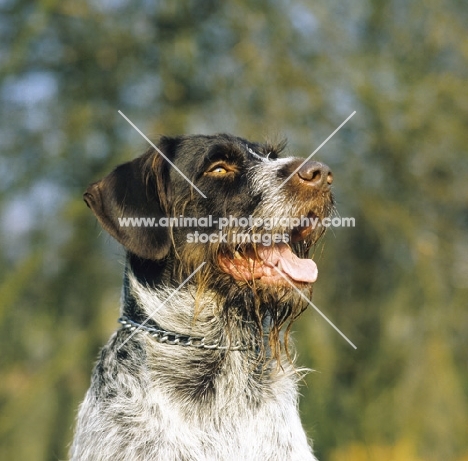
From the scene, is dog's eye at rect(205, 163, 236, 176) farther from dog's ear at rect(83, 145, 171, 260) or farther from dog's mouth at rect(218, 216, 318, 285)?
dog's mouth at rect(218, 216, 318, 285)

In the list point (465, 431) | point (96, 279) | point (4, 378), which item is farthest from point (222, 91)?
point (465, 431)

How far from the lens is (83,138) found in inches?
244

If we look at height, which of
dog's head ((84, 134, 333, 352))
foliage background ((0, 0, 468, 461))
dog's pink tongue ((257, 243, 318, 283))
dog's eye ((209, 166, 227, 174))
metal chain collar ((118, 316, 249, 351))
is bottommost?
metal chain collar ((118, 316, 249, 351))

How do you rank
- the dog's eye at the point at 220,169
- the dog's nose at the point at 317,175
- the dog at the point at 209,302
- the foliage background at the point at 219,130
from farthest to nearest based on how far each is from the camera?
the foliage background at the point at 219,130 → the dog's eye at the point at 220,169 → the dog's nose at the point at 317,175 → the dog at the point at 209,302

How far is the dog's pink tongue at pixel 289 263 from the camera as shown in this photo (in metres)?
2.98

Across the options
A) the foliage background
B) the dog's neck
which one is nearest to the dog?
the dog's neck

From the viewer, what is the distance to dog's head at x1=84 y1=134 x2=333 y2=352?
2990 mm

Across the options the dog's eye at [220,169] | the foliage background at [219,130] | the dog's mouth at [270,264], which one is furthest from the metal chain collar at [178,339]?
the foliage background at [219,130]

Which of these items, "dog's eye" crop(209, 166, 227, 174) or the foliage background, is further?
the foliage background

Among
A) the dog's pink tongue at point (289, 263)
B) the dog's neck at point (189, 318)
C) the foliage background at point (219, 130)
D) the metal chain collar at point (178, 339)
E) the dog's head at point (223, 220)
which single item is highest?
the foliage background at point (219, 130)

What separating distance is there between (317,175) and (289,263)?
39cm

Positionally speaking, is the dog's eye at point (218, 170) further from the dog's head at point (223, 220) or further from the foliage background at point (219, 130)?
the foliage background at point (219, 130)

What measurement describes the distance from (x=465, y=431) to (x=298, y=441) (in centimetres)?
412

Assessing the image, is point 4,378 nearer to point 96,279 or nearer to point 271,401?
point 96,279
